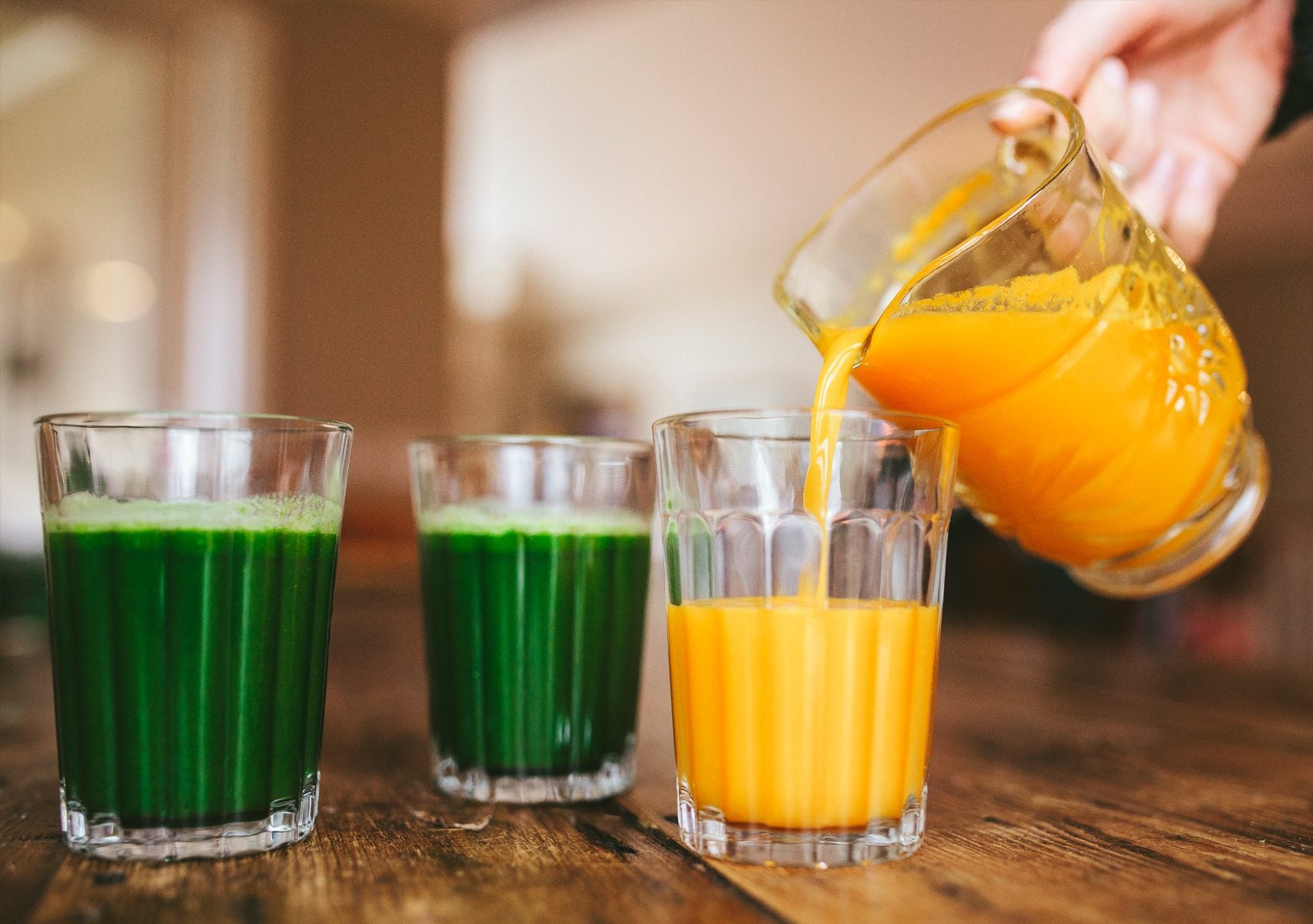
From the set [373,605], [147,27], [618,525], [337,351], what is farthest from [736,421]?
[147,27]

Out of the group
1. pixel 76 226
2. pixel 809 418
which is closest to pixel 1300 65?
pixel 809 418

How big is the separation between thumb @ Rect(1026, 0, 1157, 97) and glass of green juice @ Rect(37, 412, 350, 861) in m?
0.71

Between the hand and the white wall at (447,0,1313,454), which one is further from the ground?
the white wall at (447,0,1313,454)

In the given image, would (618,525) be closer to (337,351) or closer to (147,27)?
(337,351)

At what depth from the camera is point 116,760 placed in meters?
0.63

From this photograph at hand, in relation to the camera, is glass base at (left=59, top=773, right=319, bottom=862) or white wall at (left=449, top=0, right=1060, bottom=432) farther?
white wall at (left=449, top=0, right=1060, bottom=432)

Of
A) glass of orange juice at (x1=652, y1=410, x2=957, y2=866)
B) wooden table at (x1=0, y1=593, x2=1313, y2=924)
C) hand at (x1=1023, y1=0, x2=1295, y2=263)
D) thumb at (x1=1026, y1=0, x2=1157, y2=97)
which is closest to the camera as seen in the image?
wooden table at (x1=0, y1=593, x2=1313, y2=924)

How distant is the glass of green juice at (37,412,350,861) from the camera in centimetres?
63

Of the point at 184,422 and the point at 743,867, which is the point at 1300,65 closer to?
the point at 743,867

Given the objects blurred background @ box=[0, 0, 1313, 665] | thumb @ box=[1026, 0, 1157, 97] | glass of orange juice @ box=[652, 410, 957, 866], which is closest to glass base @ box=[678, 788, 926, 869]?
glass of orange juice @ box=[652, 410, 957, 866]

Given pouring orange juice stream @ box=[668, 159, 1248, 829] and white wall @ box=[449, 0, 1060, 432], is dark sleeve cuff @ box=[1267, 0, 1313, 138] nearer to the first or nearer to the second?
pouring orange juice stream @ box=[668, 159, 1248, 829]

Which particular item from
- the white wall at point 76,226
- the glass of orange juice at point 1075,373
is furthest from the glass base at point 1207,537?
the white wall at point 76,226

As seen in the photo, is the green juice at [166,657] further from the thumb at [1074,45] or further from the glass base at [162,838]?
the thumb at [1074,45]

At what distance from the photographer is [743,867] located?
622mm
